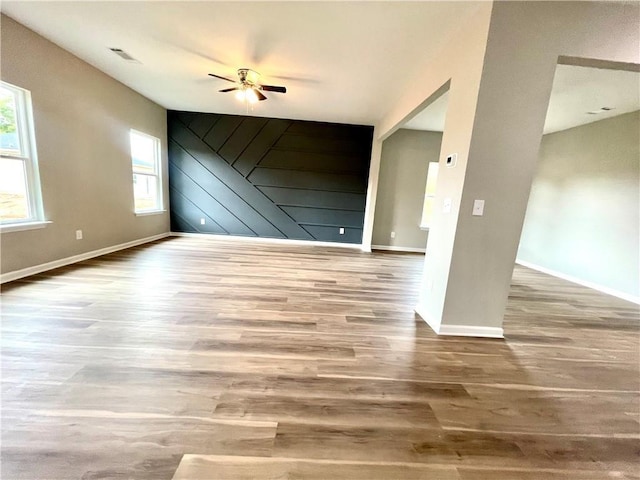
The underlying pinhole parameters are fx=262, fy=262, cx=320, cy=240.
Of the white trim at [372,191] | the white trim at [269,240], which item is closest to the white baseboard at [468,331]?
the white trim at [372,191]

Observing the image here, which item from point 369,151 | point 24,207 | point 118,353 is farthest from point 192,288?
point 369,151

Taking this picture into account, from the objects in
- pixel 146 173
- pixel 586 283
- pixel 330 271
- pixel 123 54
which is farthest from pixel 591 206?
pixel 146 173

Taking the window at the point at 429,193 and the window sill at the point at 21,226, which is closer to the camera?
the window sill at the point at 21,226

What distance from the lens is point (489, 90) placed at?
1.95 m

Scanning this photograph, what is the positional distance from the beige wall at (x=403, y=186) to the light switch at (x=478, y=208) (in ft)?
13.0

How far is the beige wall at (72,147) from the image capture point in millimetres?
2834

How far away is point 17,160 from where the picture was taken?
2.90 m

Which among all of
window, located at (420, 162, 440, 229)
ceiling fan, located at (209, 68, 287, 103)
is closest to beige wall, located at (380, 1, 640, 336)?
ceiling fan, located at (209, 68, 287, 103)

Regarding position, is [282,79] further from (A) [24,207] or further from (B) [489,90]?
(A) [24,207]

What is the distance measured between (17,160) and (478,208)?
4734 mm

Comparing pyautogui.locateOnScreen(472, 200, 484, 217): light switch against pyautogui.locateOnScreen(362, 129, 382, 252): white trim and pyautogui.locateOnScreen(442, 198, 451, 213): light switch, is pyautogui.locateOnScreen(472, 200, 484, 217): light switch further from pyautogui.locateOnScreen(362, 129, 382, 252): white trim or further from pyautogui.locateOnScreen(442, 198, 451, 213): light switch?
pyautogui.locateOnScreen(362, 129, 382, 252): white trim

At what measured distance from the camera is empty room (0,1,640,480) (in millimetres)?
1240

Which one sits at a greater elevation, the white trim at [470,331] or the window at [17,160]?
the window at [17,160]

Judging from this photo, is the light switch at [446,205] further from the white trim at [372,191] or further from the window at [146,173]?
the window at [146,173]
